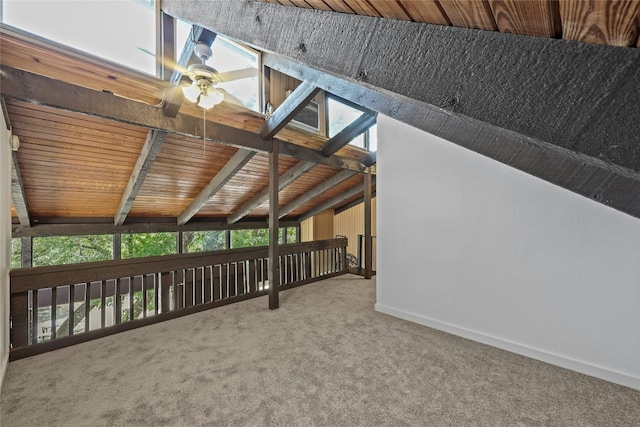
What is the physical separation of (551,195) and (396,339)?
202cm

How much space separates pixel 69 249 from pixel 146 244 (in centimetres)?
133

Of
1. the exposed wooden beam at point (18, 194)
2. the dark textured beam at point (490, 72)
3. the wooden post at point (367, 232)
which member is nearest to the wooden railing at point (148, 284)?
the wooden post at point (367, 232)

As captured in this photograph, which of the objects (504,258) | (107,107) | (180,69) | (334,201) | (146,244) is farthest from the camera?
(334,201)

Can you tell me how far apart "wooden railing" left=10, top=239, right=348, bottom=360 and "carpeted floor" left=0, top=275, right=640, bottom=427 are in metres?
0.21

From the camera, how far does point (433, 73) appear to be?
0.82 m

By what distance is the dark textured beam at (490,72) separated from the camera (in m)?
0.62

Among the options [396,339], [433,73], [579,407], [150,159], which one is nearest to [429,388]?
[396,339]

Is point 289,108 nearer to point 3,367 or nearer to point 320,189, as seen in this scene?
point 320,189

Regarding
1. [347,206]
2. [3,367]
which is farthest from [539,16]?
[347,206]

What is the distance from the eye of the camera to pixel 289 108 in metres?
3.23

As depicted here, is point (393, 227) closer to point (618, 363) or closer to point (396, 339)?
point (396, 339)

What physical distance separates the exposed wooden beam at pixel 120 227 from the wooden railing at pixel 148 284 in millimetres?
908

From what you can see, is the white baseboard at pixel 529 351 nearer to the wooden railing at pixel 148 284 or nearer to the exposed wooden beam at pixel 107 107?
the wooden railing at pixel 148 284

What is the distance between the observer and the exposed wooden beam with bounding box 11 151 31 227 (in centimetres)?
293
